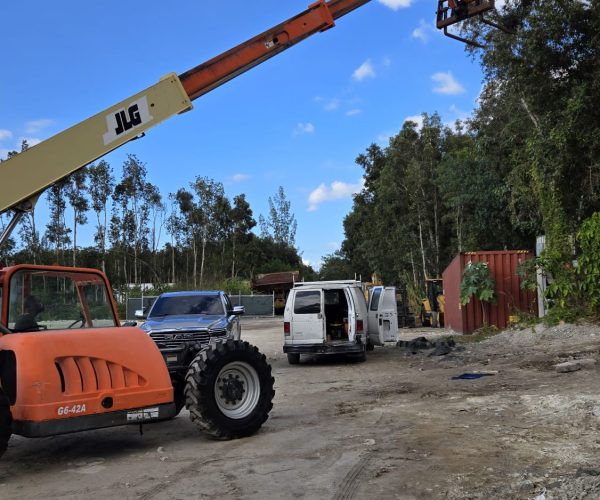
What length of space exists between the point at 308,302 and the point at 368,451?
8.78m

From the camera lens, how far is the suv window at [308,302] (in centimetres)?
1491

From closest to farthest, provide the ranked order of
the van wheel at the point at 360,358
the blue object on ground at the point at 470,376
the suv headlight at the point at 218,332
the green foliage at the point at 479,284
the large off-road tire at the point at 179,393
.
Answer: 1. the large off-road tire at the point at 179,393
2. the suv headlight at the point at 218,332
3. the blue object on ground at the point at 470,376
4. the van wheel at the point at 360,358
5. the green foliage at the point at 479,284

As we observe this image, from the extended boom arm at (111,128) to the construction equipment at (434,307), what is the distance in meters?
21.3

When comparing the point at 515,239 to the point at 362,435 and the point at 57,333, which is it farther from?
the point at 57,333

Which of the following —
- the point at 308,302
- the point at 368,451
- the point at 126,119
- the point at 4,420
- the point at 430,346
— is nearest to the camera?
the point at 4,420

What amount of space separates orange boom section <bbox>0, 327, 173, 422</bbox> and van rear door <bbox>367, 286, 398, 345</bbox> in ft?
35.2

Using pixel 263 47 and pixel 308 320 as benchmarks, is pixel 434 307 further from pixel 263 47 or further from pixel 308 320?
pixel 263 47

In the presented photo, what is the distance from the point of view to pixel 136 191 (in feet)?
192

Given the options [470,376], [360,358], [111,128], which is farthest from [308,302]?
[111,128]

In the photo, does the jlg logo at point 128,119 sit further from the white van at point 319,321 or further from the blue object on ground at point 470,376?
the white van at point 319,321

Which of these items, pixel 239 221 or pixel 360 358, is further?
pixel 239 221

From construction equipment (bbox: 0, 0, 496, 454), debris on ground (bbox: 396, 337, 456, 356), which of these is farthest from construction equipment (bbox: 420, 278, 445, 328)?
construction equipment (bbox: 0, 0, 496, 454)

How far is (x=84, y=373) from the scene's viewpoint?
5.93m

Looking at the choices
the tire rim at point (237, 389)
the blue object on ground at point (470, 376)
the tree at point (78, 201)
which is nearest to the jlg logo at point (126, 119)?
the tire rim at point (237, 389)
